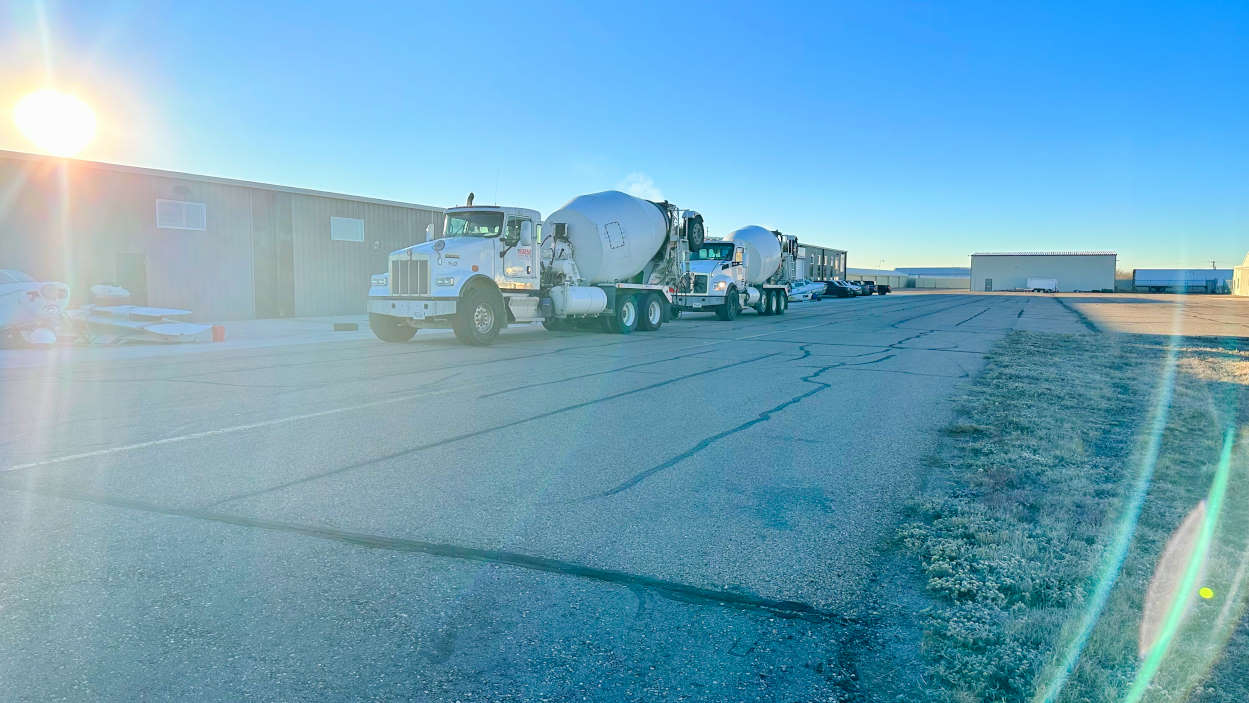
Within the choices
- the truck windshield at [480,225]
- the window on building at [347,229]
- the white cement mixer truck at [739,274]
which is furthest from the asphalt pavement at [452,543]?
the window on building at [347,229]

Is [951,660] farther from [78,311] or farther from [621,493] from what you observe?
[78,311]

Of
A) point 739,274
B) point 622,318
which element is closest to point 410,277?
point 622,318

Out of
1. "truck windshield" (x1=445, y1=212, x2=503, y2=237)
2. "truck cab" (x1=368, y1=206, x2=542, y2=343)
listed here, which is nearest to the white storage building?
"truck cab" (x1=368, y1=206, x2=542, y2=343)

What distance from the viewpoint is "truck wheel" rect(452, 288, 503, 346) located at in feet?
53.1

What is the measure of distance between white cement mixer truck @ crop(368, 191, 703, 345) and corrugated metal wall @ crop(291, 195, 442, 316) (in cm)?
987

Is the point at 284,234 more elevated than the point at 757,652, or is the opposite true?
the point at 284,234

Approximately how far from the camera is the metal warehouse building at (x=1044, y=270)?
10469 cm

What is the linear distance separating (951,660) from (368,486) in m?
3.93

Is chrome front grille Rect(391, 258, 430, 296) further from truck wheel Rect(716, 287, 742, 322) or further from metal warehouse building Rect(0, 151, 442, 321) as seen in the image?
truck wheel Rect(716, 287, 742, 322)

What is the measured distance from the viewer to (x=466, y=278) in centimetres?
1648

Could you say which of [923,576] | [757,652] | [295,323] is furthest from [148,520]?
[295,323]

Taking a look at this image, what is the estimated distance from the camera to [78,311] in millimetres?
17219

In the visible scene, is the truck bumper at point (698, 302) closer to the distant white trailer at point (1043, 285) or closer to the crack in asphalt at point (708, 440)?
the crack in asphalt at point (708, 440)

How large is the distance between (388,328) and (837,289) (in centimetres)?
5169
